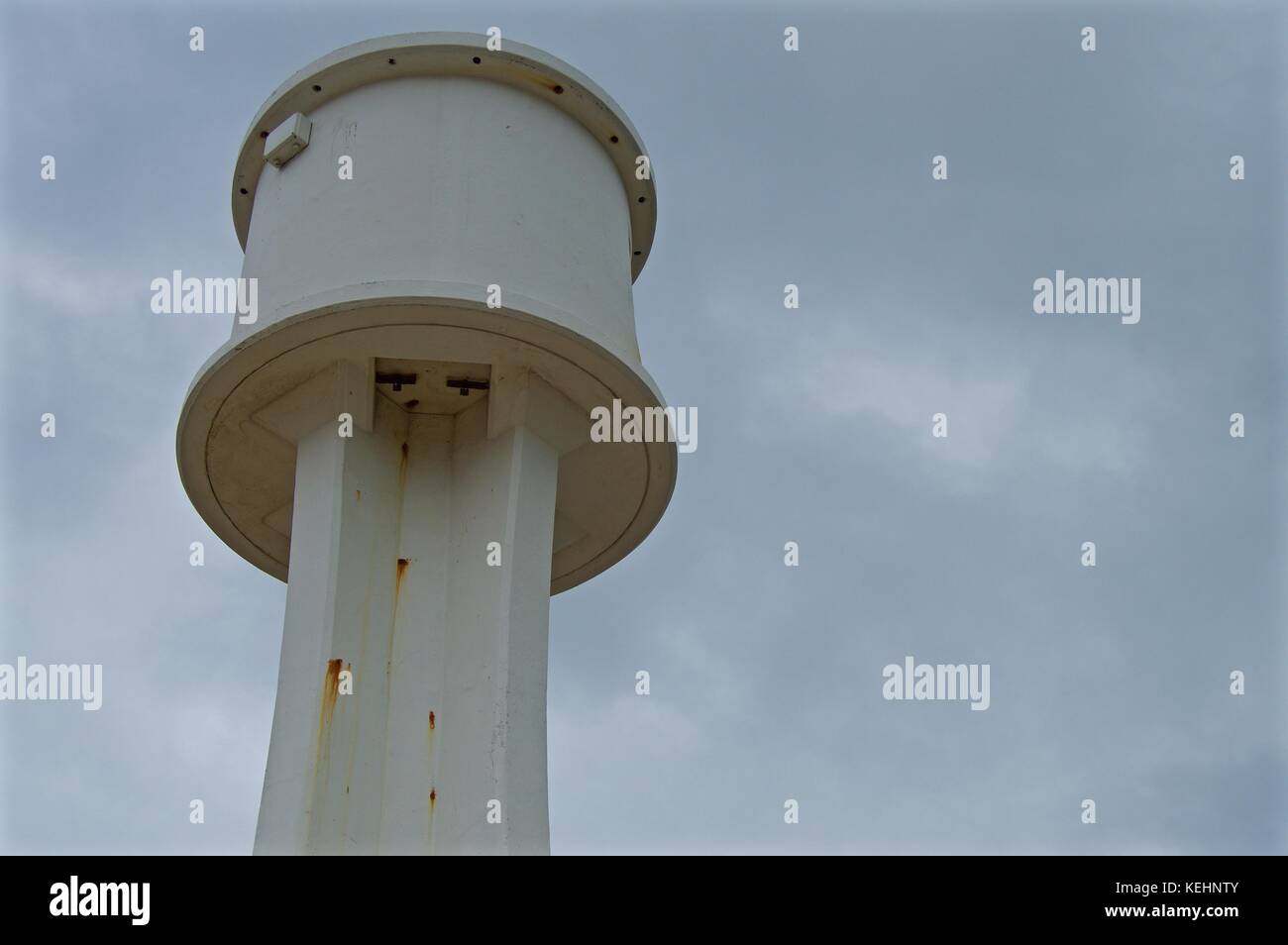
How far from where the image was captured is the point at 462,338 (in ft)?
39.7

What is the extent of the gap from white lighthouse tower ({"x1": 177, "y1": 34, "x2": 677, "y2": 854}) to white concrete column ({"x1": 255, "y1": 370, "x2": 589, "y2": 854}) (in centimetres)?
2

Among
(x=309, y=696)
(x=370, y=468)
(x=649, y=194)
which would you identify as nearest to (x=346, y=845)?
(x=309, y=696)

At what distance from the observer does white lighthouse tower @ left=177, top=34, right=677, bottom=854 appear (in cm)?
1168

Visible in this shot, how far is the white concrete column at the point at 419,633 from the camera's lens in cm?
1143

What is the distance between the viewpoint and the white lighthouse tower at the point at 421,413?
11680 millimetres

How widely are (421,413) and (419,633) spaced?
6.17 ft

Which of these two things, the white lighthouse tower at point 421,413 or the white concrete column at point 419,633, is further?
the white lighthouse tower at point 421,413

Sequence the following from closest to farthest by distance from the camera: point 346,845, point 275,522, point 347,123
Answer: point 346,845, point 347,123, point 275,522

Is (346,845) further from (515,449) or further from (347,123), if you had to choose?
(347,123)

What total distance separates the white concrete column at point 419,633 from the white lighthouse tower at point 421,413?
0.06 ft

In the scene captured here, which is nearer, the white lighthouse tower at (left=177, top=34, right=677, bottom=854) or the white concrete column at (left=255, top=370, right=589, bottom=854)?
the white concrete column at (left=255, top=370, right=589, bottom=854)

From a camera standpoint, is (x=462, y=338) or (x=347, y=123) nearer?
(x=462, y=338)

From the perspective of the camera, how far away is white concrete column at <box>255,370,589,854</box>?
1143 cm

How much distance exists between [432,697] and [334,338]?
2768 mm
